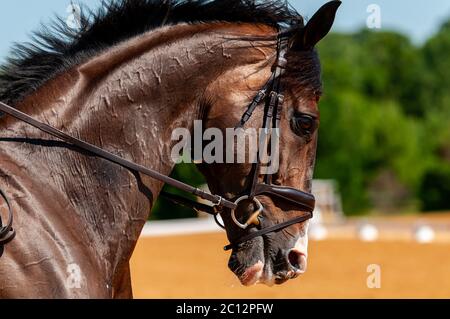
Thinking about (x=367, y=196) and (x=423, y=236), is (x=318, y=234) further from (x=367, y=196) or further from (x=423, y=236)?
(x=367, y=196)

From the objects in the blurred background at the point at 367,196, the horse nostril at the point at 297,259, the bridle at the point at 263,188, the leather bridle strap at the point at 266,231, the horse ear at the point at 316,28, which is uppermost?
the horse ear at the point at 316,28

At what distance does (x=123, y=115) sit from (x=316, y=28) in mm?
1064

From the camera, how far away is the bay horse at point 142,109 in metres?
3.48

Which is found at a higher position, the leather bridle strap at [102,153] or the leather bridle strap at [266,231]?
the leather bridle strap at [102,153]

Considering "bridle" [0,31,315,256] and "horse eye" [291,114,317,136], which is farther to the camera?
"horse eye" [291,114,317,136]

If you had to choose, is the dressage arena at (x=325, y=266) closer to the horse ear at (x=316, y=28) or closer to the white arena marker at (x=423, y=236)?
the white arena marker at (x=423, y=236)

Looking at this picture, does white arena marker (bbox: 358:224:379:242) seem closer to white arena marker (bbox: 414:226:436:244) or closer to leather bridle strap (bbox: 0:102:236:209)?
white arena marker (bbox: 414:226:436:244)

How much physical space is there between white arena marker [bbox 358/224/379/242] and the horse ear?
54.1 ft

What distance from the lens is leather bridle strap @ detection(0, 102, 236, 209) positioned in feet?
11.1

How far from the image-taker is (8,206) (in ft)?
10.6

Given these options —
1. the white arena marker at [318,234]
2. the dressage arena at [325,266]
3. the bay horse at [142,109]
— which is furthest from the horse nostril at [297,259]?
the white arena marker at [318,234]

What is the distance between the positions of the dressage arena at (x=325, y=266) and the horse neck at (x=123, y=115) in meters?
0.85

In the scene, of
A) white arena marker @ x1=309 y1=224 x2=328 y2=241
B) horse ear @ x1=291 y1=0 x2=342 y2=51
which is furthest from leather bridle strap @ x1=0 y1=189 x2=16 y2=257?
white arena marker @ x1=309 y1=224 x2=328 y2=241

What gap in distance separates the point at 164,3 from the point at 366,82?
52385 mm
